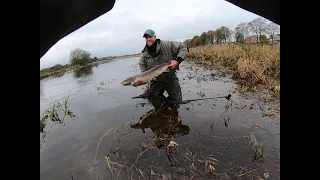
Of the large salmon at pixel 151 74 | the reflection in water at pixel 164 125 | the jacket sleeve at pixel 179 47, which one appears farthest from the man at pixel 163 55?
the large salmon at pixel 151 74

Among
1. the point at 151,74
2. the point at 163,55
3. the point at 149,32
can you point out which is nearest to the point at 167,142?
the point at 151,74

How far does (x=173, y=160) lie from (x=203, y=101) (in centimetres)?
324

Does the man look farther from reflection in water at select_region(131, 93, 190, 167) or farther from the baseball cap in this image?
reflection in water at select_region(131, 93, 190, 167)

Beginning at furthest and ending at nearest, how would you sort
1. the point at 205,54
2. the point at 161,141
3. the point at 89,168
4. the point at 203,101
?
the point at 205,54, the point at 203,101, the point at 161,141, the point at 89,168

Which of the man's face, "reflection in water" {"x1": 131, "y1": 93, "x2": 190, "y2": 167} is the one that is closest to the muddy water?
"reflection in water" {"x1": 131, "y1": 93, "x2": 190, "y2": 167}

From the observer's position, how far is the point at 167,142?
12.2ft

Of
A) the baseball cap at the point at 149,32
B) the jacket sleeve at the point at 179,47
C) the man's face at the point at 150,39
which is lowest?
the jacket sleeve at the point at 179,47

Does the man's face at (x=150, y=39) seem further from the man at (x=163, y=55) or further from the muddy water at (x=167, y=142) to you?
the muddy water at (x=167, y=142)

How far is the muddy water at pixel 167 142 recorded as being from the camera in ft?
9.54

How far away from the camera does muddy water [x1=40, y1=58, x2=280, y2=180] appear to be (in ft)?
9.54
